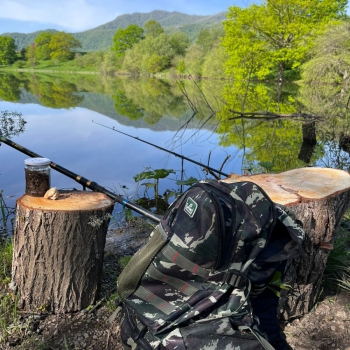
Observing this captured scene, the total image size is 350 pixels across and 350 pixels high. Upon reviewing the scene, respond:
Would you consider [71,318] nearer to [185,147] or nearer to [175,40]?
[185,147]

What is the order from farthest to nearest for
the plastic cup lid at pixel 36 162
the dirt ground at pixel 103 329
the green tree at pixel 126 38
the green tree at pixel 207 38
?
the green tree at pixel 126 38 → the green tree at pixel 207 38 → the plastic cup lid at pixel 36 162 → the dirt ground at pixel 103 329

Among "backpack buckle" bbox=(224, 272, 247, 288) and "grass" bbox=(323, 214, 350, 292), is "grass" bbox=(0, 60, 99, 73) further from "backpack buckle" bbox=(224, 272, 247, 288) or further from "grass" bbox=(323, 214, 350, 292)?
"backpack buckle" bbox=(224, 272, 247, 288)

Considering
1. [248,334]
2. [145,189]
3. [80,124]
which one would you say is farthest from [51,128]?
[248,334]

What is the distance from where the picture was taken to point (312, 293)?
7.89 feet

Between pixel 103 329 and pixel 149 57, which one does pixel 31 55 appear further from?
pixel 103 329

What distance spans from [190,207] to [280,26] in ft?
94.5

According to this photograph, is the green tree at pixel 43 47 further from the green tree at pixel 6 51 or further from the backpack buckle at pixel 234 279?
the backpack buckle at pixel 234 279

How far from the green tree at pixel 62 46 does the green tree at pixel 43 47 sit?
3.13 feet

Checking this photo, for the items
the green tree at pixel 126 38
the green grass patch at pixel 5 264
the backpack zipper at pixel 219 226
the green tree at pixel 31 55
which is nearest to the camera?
the backpack zipper at pixel 219 226

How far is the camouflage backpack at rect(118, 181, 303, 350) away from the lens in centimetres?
147

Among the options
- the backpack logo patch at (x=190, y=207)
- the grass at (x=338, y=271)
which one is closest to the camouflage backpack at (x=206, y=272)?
the backpack logo patch at (x=190, y=207)

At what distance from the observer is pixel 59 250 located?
2.19 m

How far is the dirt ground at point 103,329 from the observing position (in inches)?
82.4

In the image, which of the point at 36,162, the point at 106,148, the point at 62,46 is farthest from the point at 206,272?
the point at 62,46
